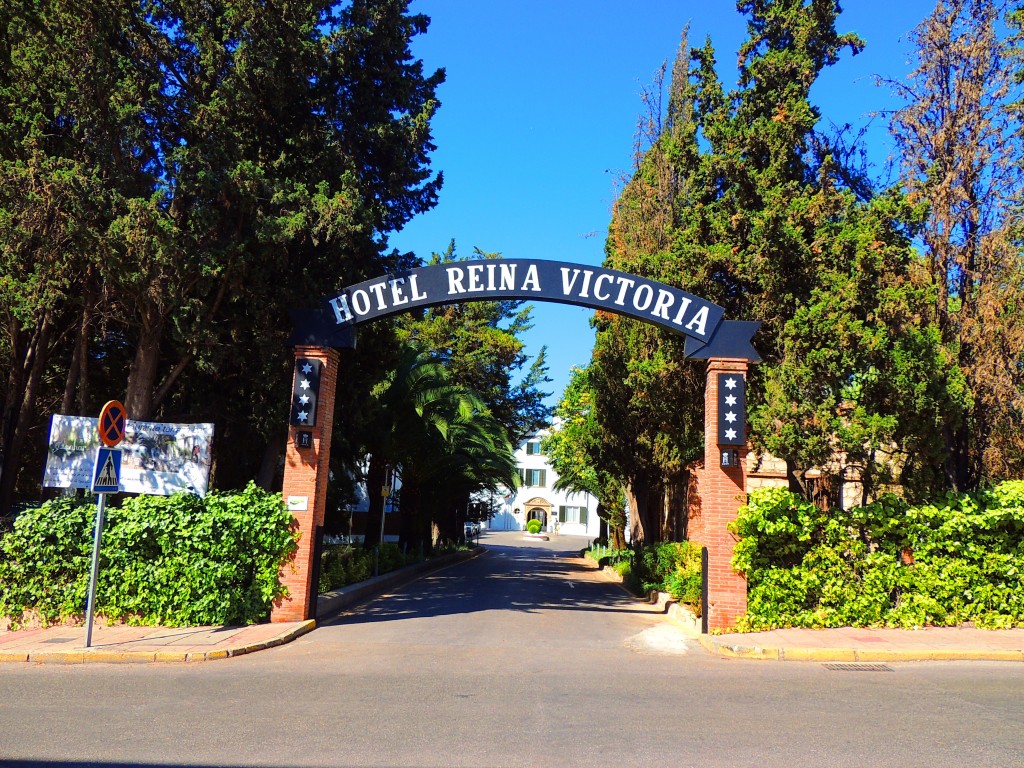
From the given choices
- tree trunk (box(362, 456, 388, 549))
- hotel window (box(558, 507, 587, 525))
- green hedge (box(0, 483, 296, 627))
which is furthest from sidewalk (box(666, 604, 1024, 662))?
hotel window (box(558, 507, 587, 525))

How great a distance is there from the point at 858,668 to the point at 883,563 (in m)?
3.24

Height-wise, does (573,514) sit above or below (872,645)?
below

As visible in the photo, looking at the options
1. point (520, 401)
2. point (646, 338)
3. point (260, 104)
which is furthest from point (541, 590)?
point (520, 401)

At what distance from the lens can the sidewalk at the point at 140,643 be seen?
966 cm

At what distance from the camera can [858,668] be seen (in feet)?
32.5

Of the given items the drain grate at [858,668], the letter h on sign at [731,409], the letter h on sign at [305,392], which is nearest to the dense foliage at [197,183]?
the letter h on sign at [305,392]

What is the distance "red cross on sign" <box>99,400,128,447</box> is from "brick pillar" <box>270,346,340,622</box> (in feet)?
9.35

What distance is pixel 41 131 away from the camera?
42.9ft

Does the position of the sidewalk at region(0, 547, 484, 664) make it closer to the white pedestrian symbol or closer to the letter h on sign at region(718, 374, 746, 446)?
the white pedestrian symbol

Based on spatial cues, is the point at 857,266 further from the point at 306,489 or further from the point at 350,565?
the point at 350,565

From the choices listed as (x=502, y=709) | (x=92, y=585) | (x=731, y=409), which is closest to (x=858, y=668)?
(x=731, y=409)

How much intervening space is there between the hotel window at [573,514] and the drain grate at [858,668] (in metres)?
82.1

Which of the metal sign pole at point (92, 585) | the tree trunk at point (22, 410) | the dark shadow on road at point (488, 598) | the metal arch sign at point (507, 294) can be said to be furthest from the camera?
the dark shadow on road at point (488, 598)

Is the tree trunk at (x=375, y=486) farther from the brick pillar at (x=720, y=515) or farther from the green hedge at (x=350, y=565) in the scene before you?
the brick pillar at (x=720, y=515)
